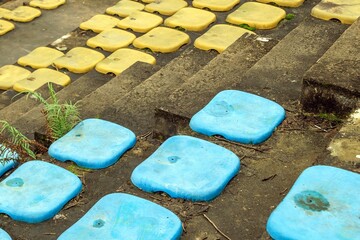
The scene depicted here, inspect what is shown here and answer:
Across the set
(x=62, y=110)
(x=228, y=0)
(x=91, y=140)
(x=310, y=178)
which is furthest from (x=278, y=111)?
(x=228, y=0)

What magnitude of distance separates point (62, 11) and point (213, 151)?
157 inches

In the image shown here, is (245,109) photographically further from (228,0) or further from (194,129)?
(228,0)

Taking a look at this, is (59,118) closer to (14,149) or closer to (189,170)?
(14,149)

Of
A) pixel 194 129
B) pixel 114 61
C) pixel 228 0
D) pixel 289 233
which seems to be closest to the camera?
pixel 289 233

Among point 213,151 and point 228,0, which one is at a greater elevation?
point 213,151

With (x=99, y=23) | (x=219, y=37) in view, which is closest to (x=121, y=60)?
(x=219, y=37)

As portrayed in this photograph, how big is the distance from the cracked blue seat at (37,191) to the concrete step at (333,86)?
4.18ft

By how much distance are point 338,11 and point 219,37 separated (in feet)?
3.32

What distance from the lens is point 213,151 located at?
2.73 metres

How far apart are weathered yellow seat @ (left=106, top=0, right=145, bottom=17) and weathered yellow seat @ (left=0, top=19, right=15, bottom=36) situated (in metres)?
0.95

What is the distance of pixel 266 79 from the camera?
3475 millimetres

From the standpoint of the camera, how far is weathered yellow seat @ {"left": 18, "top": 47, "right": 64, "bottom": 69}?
5.19 metres

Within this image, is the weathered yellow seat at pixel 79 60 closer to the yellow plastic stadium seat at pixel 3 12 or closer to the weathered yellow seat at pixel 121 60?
the weathered yellow seat at pixel 121 60

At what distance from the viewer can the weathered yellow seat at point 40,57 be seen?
519 centimetres
